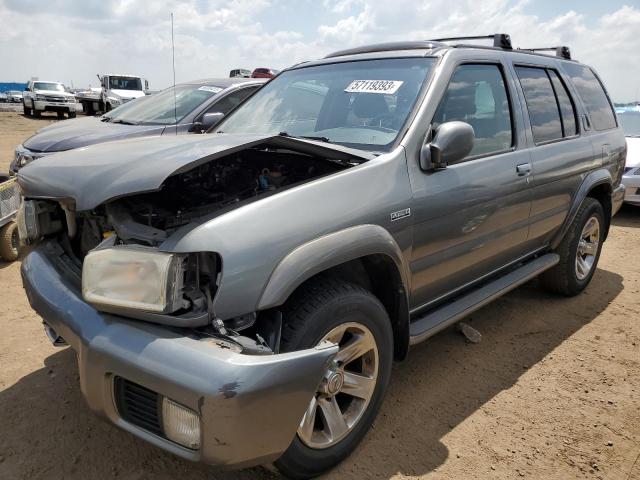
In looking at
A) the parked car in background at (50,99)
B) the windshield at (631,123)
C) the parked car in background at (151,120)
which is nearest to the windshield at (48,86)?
the parked car in background at (50,99)

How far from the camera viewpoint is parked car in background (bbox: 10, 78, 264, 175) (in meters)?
5.98

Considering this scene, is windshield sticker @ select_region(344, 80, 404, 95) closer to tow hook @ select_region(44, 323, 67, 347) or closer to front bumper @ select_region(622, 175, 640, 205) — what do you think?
tow hook @ select_region(44, 323, 67, 347)

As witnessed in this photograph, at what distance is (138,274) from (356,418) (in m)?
1.20

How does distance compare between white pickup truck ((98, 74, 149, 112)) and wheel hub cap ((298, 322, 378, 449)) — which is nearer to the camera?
wheel hub cap ((298, 322, 378, 449))

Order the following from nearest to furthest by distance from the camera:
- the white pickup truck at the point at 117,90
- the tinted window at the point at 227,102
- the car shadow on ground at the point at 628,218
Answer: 1. the tinted window at the point at 227,102
2. the car shadow on ground at the point at 628,218
3. the white pickup truck at the point at 117,90

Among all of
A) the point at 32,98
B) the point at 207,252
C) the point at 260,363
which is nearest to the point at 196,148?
the point at 207,252

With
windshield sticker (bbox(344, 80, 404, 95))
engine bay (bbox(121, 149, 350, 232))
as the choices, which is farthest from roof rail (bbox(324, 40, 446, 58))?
engine bay (bbox(121, 149, 350, 232))

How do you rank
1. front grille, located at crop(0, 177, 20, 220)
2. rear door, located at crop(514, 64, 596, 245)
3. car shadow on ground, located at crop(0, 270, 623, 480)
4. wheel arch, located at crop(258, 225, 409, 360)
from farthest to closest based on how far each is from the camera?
front grille, located at crop(0, 177, 20, 220), rear door, located at crop(514, 64, 596, 245), car shadow on ground, located at crop(0, 270, 623, 480), wheel arch, located at crop(258, 225, 409, 360)

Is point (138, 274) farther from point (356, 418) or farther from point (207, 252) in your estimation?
point (356, 418)

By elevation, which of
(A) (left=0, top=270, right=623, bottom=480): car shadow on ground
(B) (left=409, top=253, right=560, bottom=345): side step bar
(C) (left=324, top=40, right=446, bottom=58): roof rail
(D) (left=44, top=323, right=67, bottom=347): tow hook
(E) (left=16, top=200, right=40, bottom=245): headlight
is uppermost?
(C) (left=324, top=40, right=446, bottom=58): roof rail

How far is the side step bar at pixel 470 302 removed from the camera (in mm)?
2758

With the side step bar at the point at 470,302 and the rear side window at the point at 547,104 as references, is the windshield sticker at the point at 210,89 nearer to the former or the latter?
the rear side window at the point at 547,104

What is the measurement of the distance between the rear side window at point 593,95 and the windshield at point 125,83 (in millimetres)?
20649

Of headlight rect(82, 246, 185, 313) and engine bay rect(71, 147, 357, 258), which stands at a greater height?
engine bay rect(71, 147, 357, 258)
